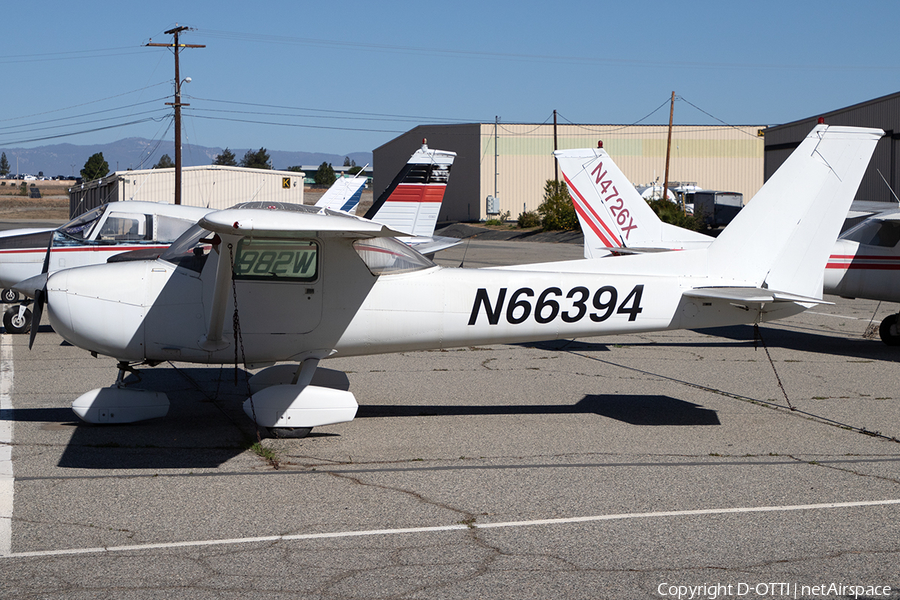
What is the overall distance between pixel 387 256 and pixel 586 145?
57.1 meters

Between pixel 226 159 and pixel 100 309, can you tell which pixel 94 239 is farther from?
pixel 226 159

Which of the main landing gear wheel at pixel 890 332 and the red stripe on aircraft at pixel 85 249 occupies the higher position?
the red stripe on aircraft at pixel 85 249

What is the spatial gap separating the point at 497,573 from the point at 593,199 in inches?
382

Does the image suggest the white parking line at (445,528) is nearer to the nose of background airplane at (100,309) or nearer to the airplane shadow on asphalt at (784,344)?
the nose of background airplane at (100,309)

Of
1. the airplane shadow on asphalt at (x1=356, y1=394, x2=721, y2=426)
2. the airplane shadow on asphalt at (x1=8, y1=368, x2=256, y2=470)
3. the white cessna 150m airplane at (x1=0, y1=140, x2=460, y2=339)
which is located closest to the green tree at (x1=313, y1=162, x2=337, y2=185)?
the white cessna 150m airplane at (x1=0, y1=140, x2=460, y2=339)

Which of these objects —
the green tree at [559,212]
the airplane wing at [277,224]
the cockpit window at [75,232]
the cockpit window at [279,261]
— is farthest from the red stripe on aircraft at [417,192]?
the green tree at [559,212]

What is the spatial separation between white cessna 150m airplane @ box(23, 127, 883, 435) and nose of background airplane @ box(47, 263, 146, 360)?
0.01 meters

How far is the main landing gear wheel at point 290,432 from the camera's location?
6552 millimetres

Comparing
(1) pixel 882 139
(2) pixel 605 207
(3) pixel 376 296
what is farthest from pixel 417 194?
(1) pixel 882 139

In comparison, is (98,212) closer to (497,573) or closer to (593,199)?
(593,199)

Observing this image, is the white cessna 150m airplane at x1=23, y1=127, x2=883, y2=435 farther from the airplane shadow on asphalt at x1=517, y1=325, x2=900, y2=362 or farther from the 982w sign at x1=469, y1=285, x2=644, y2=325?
the airplane shadow on asphalt at x1=517, y1=325, x2=900, y2=362

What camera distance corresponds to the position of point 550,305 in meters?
6.96

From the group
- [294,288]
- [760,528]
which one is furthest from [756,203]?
[294,288]

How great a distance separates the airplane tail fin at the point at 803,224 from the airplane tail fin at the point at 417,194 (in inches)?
327
